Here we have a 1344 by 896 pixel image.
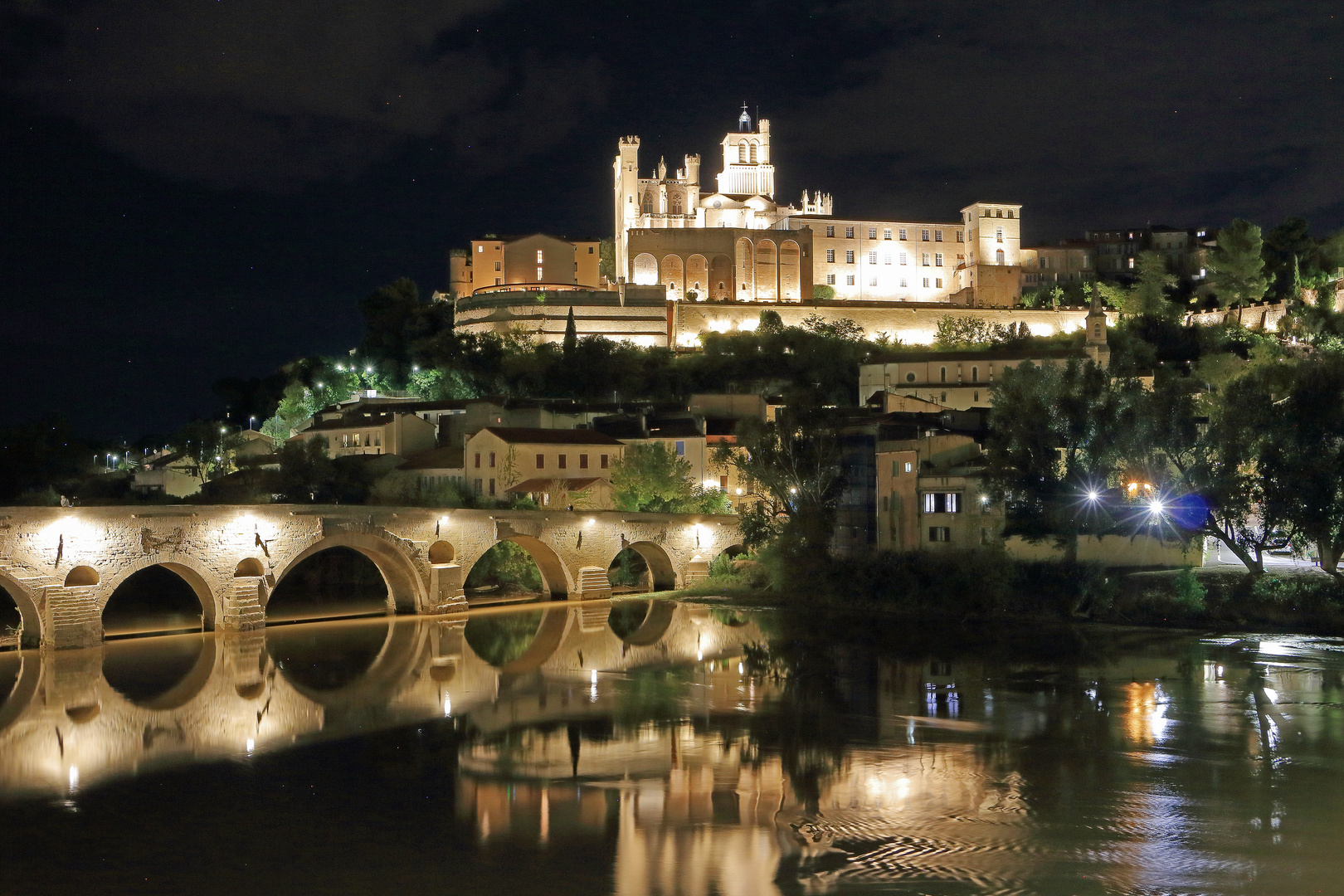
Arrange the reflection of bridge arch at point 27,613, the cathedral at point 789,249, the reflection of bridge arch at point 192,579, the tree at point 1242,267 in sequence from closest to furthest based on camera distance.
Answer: the reflection of bridge arch at point 27,613 → the reflection of bridge arch at point 192,579 → the tree at point 1242,267 → the cathedral at point 789,249

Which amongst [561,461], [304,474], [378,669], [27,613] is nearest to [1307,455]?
[378,669]

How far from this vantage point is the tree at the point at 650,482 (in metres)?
43.5

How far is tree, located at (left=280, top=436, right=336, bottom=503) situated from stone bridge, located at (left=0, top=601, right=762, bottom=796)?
470 inches

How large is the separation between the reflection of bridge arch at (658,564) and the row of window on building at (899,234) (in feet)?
151

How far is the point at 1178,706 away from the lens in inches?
859

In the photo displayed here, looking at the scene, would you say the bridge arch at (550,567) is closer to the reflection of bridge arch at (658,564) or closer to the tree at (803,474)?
the reflection of bridge arch at (658,564)

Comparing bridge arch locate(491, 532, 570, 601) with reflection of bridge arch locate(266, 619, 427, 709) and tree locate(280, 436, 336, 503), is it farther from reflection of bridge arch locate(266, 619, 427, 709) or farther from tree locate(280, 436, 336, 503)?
tree locate(280, 436, 336, 503)

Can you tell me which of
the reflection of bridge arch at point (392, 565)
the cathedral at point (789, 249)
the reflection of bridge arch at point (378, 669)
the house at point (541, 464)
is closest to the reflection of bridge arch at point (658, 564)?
the house at point (541, 464)

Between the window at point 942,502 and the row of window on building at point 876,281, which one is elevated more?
the row of window on building at point 876,281

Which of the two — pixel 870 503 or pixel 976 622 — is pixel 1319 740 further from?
pixel 870 503

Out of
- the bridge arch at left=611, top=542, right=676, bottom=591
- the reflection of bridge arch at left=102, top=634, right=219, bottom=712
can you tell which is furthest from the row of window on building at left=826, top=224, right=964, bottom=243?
the reflection of bridge arch at left=102, top=634, right=219, bottom=712

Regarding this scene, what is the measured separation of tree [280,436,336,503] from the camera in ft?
147

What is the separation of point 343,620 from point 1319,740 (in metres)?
24.0

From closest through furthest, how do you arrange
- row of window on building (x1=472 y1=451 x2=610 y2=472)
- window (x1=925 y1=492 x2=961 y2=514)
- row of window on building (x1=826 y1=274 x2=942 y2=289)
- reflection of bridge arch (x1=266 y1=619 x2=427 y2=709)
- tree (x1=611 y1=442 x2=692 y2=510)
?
1. reflection of bridge arch (x1=266 y1=619 x2=427 y2=709)
2. window (x1=925 y1=492 x2=961 y2=514)
3. tree (x1=611 y1=442 x2=692 y2=510)
4. row of window on building (x1=472 y1=451 x2=610 y2=472)
5. row of window on building (x1=826 y1=274 x2=942 y2=289)
